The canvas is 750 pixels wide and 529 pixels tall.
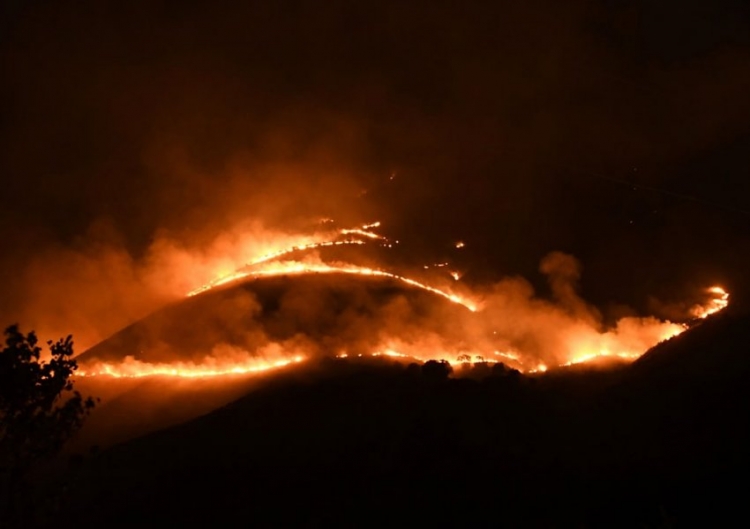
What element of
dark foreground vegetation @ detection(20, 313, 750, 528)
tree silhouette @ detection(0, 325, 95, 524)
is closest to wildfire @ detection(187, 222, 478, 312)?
dark foreground vegetation @ detection(20, 313, 750, 528)

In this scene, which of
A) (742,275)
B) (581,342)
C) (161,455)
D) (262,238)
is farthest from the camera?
(262,238)

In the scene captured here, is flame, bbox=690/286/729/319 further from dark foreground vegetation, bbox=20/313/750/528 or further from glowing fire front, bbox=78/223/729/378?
dark foreground vegetation, bbox=20/313/750/528

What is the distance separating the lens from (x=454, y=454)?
13570 millimetres

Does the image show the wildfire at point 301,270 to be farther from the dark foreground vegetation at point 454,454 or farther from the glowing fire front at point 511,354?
the dark foreground vegetation at point 454,454

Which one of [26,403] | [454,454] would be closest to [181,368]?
[454,454]

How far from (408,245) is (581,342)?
6967mm

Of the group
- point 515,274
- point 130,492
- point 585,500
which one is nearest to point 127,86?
point 515,274

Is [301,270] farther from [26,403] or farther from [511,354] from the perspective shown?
[26,403]

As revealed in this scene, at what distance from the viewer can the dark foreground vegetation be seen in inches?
475

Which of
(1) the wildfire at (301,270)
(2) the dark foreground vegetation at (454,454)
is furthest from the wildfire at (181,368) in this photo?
(1) the wildfire at (301,270)

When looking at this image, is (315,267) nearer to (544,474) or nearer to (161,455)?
(161,455)

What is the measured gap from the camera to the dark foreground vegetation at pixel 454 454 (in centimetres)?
1206

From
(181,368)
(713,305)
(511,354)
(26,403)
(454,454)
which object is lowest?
(454,454)

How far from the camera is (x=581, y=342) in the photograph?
18625 millimetres
